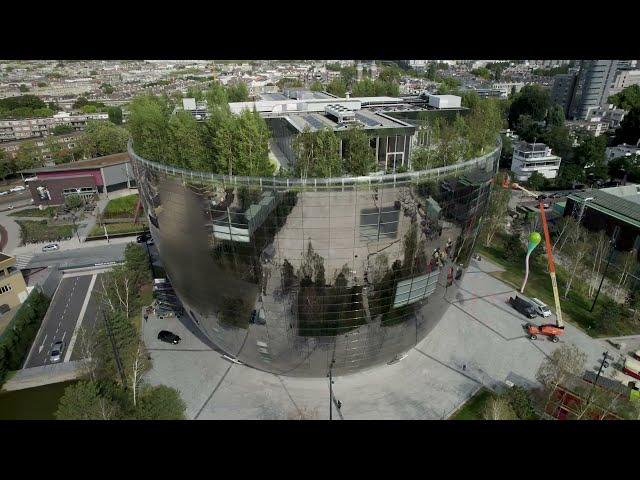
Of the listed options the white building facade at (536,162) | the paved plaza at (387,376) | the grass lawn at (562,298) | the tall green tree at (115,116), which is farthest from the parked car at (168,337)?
the tall green tree at (115,116)

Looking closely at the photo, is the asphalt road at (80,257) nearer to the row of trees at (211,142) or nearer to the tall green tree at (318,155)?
the row of trees at (211,142)

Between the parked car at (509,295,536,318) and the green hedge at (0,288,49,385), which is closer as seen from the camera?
the green hedge at (0,288,49,385)

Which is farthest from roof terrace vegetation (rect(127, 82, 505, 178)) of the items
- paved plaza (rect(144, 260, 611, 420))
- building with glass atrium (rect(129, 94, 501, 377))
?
paved plaza (rect(144, 260, 611, 420))

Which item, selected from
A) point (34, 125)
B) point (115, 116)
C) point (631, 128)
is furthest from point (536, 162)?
point (34, 125)

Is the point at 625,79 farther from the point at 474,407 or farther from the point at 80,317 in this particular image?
the point at 80,317

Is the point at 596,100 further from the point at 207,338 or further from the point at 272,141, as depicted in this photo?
the point at 207,338

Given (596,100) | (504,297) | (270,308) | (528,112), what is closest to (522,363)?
(504,297)

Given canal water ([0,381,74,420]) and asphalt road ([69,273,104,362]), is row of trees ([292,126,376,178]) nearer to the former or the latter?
asphalt road ([69,273,104,362])
